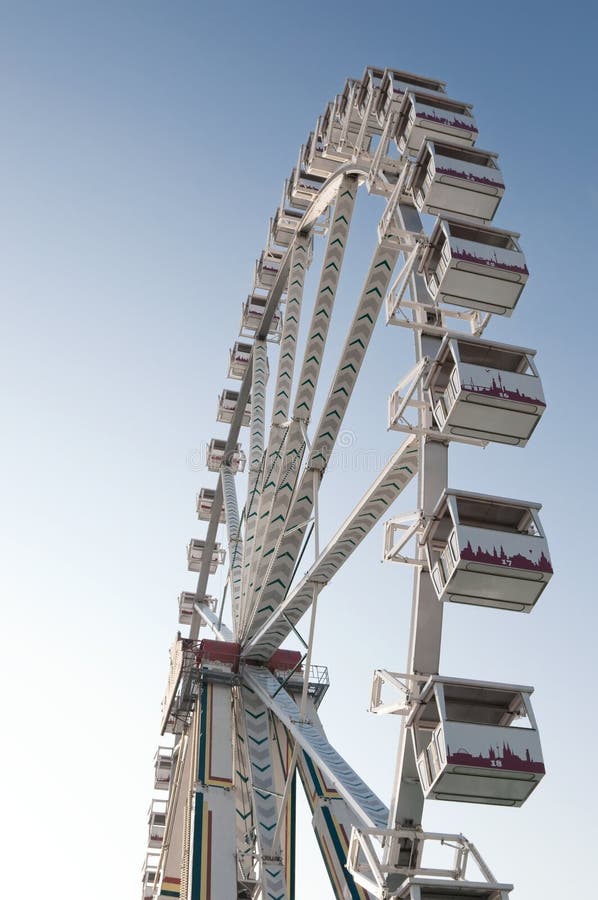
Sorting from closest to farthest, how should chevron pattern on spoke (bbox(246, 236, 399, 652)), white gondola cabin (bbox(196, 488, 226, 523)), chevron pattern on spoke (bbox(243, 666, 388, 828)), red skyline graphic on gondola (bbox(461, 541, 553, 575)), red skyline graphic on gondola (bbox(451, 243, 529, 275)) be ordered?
red skyline graphic on gondola (bbox(461, 541, 553, 575)), red skyline graphic on gondola (bbox(451, 243, 529, 275)), chevron pattern on spoke (bbox(243, 666, 388, 828)), chevron pattern on spoke (bbox(246, 236, 399, 652)), white gondola cabin (bbox(196, 488, 226, 523))

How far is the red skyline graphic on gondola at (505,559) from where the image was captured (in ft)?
27.5

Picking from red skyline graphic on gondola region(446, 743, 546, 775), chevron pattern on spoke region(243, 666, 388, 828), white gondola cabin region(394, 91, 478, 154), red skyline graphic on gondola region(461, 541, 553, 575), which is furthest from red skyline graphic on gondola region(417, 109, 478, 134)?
chevron pattern on spoke region(243, 666, 388, 828)

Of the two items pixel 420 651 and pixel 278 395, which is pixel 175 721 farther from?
pixel 420 651

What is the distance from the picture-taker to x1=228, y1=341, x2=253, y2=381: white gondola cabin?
2584cm

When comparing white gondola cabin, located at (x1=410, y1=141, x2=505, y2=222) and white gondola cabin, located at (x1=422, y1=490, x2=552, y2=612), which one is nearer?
white gondola cabin, located at (x1=422, y1=490, x2=552, y2=612)

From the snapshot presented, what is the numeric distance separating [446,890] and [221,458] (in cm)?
1966

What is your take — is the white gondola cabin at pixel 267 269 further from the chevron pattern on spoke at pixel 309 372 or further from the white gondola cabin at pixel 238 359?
the chevron pattern on spoke at pixel 309 372

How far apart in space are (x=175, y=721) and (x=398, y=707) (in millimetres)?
13199

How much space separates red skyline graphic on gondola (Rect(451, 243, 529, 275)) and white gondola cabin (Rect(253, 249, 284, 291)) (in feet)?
42.1

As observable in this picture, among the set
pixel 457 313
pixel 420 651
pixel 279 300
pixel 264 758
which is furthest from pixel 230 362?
pixel 420 651

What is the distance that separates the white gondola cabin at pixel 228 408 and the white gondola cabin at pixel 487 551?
18.5 metres

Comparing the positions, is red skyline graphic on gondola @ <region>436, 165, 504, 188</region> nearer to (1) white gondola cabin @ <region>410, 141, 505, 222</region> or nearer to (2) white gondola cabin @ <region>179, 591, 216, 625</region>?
(1) white gondola cabin @ <region>410, 141, 505, 222</region>

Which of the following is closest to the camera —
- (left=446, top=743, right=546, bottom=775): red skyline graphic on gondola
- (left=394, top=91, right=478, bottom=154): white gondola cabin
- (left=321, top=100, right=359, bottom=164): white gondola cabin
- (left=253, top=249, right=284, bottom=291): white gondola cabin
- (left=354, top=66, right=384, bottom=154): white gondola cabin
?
(left=446, top=743, right=546, bottom=775): red skyline graphic on gondola

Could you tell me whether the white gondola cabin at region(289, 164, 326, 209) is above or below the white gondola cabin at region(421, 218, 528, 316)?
above
